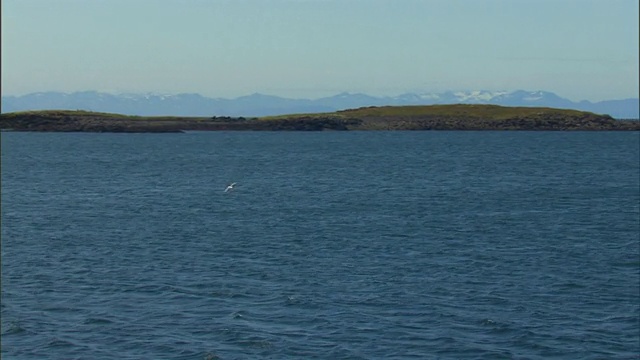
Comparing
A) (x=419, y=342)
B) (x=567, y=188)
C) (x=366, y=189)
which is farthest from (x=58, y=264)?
(x=567, y=188)

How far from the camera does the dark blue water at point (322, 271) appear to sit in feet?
99.4

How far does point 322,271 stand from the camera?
44.2m

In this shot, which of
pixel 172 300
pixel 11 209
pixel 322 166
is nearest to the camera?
pixel 172 300

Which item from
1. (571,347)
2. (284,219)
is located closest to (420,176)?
(284,219)

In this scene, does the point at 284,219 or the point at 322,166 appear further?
the point at 322,166

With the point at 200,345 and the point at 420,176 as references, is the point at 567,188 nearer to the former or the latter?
the point at 420,176

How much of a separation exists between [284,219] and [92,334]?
125ft

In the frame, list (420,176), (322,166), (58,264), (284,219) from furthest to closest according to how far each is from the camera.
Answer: (322,166) < (420,176) < (284,219) < (58,264)

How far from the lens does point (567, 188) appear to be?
96.9 metres

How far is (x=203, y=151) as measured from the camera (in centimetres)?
18275

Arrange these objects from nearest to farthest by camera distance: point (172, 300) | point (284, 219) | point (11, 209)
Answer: point (172, 300)
point (284, 219)
point (11, 209)

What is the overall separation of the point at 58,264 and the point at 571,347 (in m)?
Result: 28.3

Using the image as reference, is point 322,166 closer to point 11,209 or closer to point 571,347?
point 11,209

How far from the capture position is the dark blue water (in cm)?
3030
